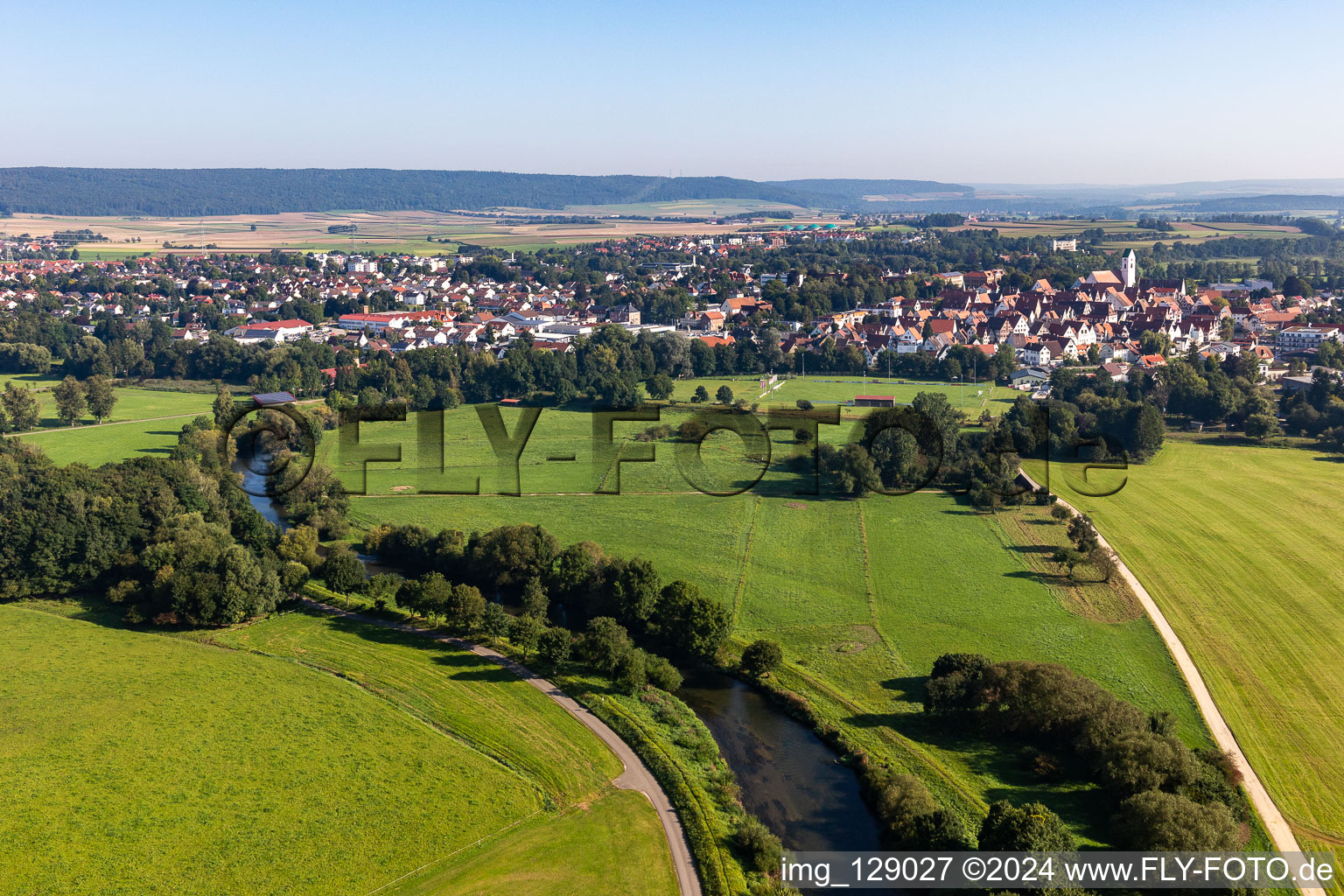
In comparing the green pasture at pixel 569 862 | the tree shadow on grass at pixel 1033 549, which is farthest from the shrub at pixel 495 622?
the tree shadow on grass at pixel 1033 549

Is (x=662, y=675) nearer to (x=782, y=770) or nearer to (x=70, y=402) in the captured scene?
(x=782, y=770)

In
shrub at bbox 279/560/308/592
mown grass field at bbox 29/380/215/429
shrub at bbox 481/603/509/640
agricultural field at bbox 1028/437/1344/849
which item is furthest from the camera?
mown grass field at bbox 29/380/215/429

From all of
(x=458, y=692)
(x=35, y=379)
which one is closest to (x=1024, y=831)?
(x=458, y=692)

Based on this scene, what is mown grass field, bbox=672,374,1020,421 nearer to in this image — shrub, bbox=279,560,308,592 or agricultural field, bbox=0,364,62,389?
shrub, bbox=279,560,308,592

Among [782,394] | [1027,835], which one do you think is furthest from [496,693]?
[782,394]

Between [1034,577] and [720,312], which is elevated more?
[720,312]

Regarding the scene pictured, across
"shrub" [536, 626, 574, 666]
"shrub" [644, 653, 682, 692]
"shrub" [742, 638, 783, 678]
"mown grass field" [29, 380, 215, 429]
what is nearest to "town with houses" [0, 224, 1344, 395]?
"mown grass field" [29, 380, 215, 429]

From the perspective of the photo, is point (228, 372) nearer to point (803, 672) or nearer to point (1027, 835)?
point (803, 672)
